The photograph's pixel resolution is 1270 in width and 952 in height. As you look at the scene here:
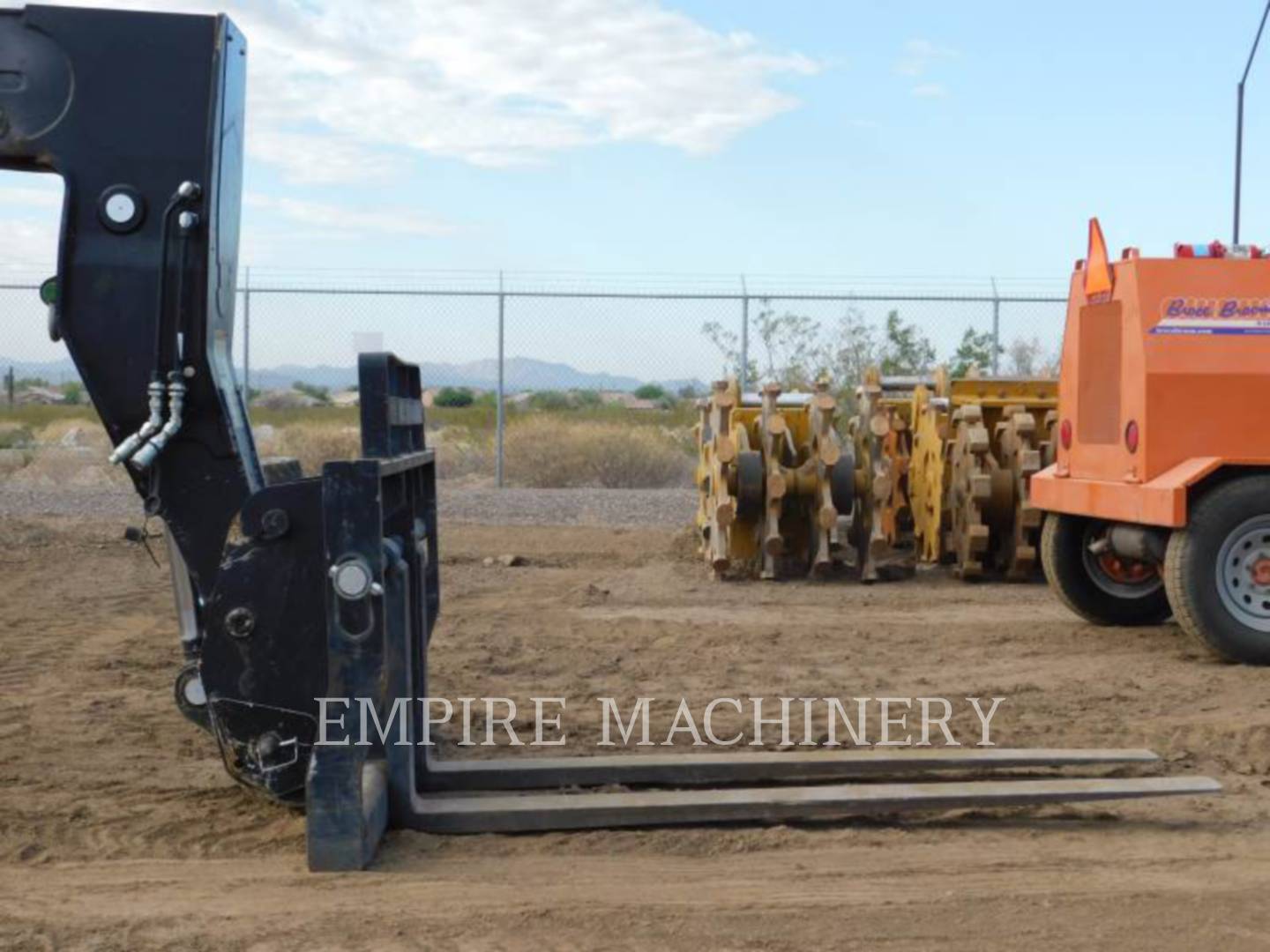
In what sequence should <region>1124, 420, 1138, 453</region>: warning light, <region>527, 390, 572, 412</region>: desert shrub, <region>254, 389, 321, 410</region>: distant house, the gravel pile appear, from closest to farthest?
<region>1124, 420, 1138, 453</region>: warning light → the gravel pile → <region>527, 390, 572, 412</region>: desert shrub → <region>254, 389, 321, 410</region>: distant house

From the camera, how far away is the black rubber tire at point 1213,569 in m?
8.52

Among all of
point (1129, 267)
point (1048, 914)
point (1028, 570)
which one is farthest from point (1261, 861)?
point (1028, 570)

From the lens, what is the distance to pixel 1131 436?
29.2 ft

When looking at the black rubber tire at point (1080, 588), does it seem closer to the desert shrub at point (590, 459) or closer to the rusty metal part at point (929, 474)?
the rusty metal part at point (929, 474)

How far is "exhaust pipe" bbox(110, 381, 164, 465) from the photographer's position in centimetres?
505

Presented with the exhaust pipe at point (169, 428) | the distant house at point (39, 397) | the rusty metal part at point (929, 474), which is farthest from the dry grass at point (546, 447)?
the exhaust pipe at point (169, 428)

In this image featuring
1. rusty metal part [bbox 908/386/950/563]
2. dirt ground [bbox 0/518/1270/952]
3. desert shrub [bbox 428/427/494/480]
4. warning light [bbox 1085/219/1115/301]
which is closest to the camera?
dirt ground [bbox 0/518/1270/952]

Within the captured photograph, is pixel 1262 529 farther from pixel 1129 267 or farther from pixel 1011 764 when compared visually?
pixel 1011 764

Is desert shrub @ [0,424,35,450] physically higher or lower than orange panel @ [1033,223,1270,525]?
lower

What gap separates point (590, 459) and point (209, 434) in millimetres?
14389

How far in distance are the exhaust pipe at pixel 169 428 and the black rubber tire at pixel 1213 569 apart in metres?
5.68

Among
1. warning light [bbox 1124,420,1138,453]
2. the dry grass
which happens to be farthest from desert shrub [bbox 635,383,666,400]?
warning light [bbox 1124,420,1138,453]

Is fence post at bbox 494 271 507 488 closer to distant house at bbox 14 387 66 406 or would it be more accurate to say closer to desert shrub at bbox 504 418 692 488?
desert shrub at bbox 504 418 692 488

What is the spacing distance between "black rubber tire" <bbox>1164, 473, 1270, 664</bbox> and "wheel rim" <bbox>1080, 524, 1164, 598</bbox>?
141 cm
